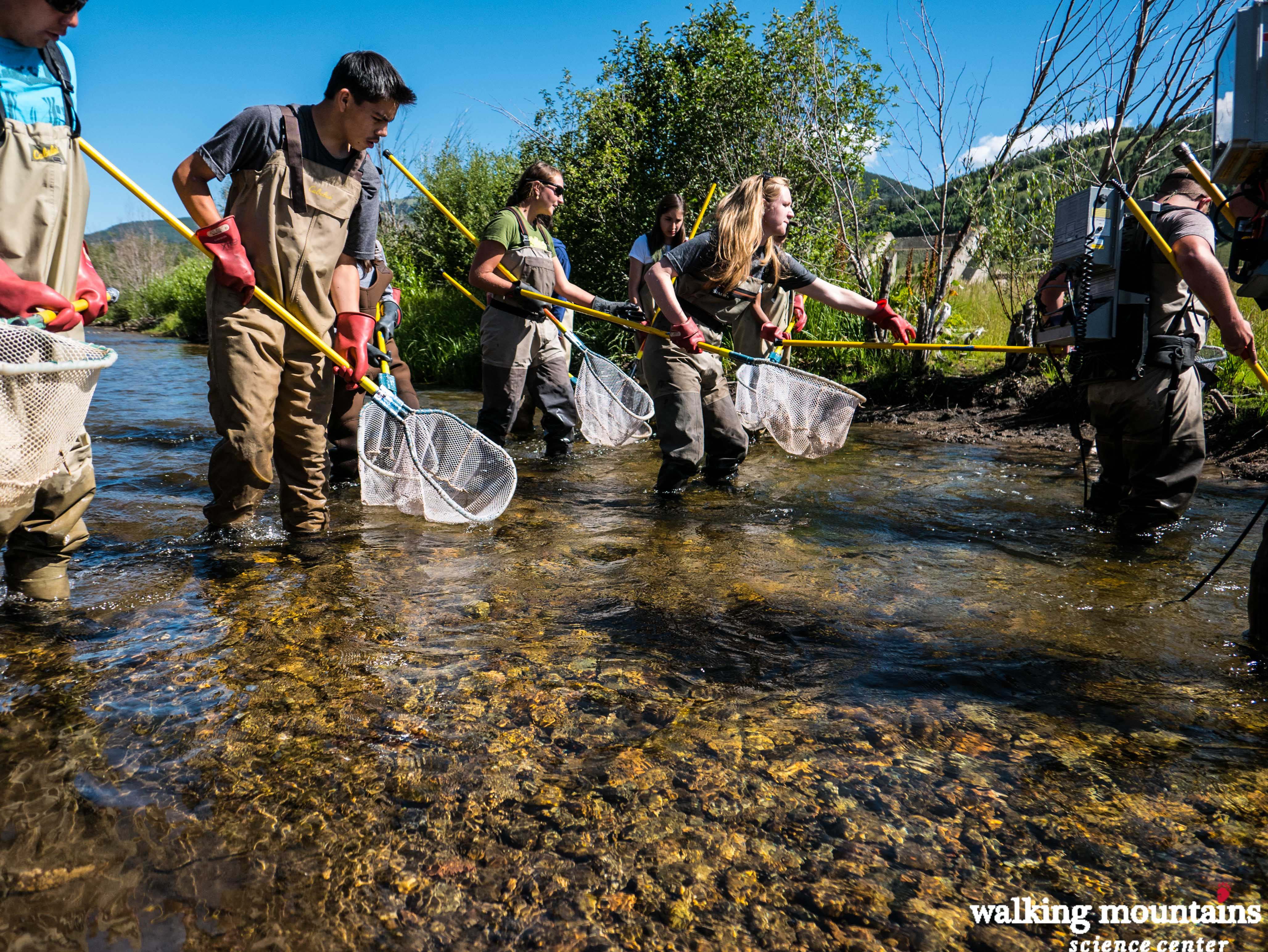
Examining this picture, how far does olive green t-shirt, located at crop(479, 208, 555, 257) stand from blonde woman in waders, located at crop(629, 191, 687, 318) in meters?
1.44

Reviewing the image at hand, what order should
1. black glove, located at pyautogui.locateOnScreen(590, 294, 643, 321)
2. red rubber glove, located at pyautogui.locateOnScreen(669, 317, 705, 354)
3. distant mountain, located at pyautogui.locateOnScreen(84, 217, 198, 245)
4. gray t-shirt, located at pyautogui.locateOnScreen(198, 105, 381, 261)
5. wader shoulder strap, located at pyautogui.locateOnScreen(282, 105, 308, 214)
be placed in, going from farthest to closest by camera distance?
distant mountain, located at pyautogui.locateOnScreen(84, 217, 198, 245) < black glove, located at pyautogui.locateOnScreen(590, 294, 643, 321) < red rubber glove, located at pyautogui.locateOnScreen(669, 317, 705, 354) < wader shoulder strap, located at pyautogui.locateOnScreen(282, 105, 308, 214) < gray t-shirt, located at pyautogui.locateOnScreen(198, 105, 381, 261)

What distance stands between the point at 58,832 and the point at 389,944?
2.79 feet

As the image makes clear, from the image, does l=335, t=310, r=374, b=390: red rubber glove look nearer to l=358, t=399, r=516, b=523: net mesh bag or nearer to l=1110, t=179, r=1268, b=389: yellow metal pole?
l=358, t=399, r=516, b=523: net mesh bag

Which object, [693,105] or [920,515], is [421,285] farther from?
[920,515]

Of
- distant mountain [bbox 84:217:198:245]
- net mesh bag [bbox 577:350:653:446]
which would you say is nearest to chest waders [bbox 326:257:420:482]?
net mesh bag [bbox 577:350:653:446]

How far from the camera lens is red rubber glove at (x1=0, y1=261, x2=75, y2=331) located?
254cm

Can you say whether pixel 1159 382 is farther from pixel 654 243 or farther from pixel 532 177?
pixel 654 243

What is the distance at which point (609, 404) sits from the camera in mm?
7105

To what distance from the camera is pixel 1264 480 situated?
20.8ft

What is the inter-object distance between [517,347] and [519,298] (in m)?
0.36

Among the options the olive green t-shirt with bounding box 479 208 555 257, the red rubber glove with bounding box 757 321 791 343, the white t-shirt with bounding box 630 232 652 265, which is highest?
the white t-shirt with bounding box 630 232 652 265

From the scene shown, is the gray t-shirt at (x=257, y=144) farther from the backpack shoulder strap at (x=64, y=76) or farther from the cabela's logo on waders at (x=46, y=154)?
the cabela's logo on waders at (x=46, y=154)

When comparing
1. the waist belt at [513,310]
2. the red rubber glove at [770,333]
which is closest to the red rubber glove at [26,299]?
the waist belt at [513,310]

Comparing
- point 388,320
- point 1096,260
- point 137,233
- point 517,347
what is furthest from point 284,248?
point 137,233
